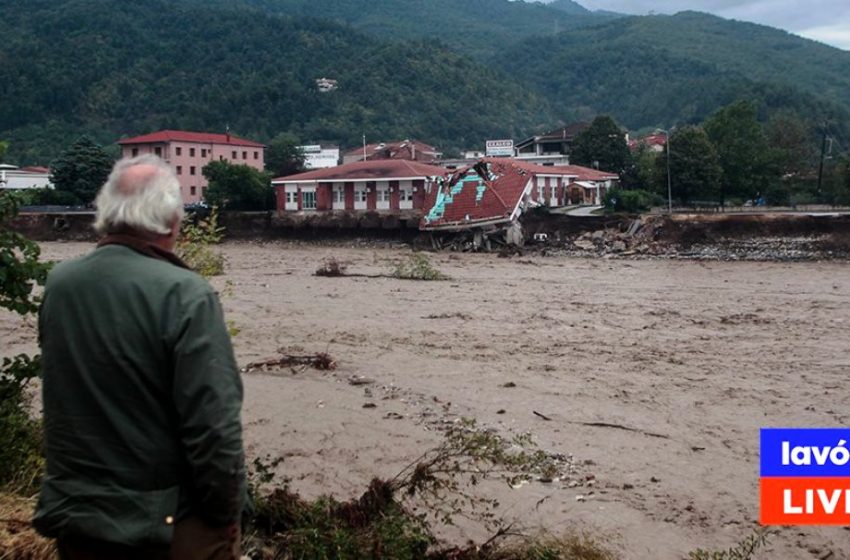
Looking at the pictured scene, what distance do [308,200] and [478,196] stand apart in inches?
430

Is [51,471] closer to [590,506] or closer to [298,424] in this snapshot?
[590,506]

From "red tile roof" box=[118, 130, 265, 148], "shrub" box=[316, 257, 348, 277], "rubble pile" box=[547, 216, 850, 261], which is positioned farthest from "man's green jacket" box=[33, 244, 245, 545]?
"red tile roof" box=[118, 130, 265, 148]

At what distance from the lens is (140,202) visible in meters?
2.48

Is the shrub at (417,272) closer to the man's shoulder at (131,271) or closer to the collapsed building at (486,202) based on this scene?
the collapsed building at (486,202)

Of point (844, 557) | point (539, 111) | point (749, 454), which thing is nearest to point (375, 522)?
point (844, 557)

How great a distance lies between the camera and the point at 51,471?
2451 millimetres

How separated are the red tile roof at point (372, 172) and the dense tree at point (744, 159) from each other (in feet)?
51.7

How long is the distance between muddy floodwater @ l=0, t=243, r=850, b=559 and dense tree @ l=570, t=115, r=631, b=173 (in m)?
34.9

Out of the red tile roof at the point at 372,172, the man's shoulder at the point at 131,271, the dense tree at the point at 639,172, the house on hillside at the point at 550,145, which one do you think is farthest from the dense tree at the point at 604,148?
the man's shoulder at the point at 131,271

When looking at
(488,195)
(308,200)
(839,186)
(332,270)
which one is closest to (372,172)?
(308,200)

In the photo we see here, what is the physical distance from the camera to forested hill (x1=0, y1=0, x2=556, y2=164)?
342ft

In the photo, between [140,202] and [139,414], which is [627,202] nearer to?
[140,202]

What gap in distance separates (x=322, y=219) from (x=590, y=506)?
125 ft

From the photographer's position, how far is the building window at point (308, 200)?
4666 centimetres
